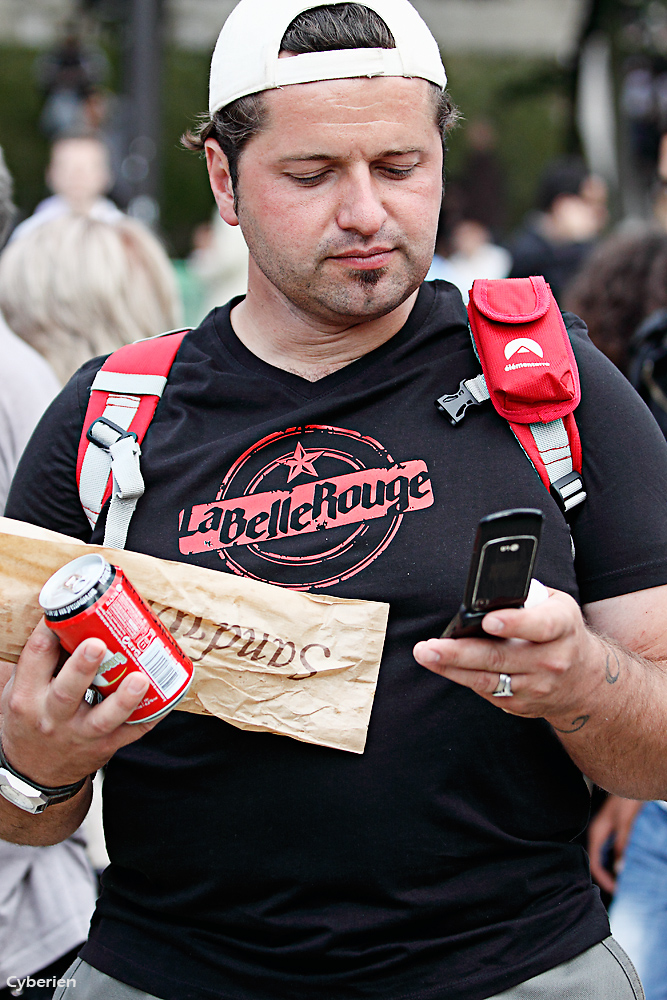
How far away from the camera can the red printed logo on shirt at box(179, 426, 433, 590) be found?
1834 mm

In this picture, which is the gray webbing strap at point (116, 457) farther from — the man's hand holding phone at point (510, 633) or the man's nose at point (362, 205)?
the man's hand holding phone at point (510, 633)

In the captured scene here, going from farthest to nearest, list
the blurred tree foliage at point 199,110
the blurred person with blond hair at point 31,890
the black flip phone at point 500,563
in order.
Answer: the blurred tree foliage at point 199,110 → the blurred person with blond hair at point 31,890 → the black flip phone at point 500,563

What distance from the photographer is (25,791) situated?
1796 millimetres

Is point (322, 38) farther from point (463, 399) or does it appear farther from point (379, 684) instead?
point (379, 684)

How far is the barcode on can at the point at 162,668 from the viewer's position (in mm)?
1550

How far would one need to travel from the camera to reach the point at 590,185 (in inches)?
332

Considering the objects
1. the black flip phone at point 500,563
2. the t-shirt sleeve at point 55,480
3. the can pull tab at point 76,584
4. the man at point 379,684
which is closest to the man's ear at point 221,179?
the man at point 379,684

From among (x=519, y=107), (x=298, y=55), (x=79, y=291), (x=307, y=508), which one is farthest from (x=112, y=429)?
(x=519, y=107)

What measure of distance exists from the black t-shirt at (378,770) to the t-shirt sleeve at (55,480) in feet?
0.58

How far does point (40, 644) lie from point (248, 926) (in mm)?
604

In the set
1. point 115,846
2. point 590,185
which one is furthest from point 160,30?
point 115,846

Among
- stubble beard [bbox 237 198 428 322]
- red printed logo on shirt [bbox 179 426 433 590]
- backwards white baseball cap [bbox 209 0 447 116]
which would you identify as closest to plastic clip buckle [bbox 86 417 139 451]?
red printed logo on shirt [bbox 179 426 433 590]

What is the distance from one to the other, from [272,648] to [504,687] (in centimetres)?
44

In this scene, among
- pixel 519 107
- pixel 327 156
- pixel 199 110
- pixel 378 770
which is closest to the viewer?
pixel 378 770
